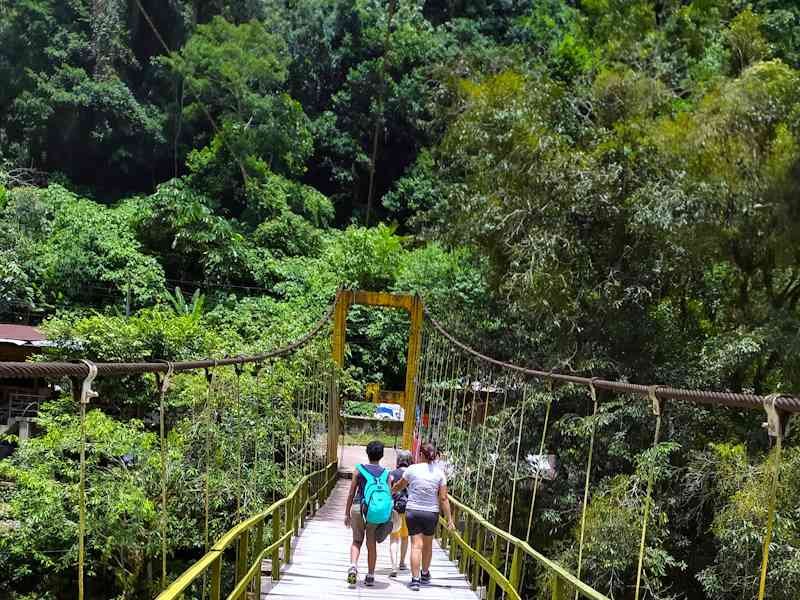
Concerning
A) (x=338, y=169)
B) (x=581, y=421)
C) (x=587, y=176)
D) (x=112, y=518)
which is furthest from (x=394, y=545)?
(x=338, y=169)

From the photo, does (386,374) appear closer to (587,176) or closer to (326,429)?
(326,429)

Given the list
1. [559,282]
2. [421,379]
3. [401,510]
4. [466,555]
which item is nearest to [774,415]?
[401,510]

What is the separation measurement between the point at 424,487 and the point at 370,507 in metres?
0.33

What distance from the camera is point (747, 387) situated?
9.84 m

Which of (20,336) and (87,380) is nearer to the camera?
(87,380)

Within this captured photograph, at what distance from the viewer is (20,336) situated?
544 inches

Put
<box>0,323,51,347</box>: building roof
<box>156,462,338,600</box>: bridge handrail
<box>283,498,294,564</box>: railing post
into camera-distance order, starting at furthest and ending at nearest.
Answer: <box>0,323,51,347</box>: building roof < <box>283,498,294,564</box>: railing post < <box>156,462,338,600</box>: bridge handrail

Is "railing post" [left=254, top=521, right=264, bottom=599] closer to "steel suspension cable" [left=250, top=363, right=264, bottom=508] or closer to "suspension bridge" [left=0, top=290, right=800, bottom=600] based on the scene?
"suspension bridge" [left=0, top=290, right=800, bottom=600]

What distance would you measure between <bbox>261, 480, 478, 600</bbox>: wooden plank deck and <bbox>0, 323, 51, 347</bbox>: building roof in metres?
8.19

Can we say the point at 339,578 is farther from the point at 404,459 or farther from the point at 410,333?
the point at 410,333

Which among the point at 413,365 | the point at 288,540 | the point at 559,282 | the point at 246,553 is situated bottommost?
the point at 288,540

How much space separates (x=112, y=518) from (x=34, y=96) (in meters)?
17.9

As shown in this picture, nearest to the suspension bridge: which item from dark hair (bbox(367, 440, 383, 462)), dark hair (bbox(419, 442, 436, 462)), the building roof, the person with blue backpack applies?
the person with blue backpack

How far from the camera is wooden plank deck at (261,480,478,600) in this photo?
428 centimetres
